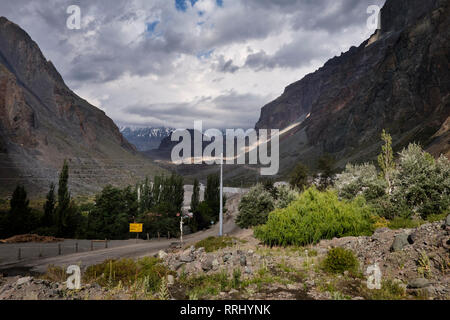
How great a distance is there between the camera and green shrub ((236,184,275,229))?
2944 cm

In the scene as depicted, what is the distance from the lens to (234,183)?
181000 millimetres

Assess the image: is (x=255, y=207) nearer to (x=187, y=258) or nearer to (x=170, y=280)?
(x=187, y=258)

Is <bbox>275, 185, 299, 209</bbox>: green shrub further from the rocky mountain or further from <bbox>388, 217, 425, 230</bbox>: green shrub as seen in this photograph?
the rocky mountain

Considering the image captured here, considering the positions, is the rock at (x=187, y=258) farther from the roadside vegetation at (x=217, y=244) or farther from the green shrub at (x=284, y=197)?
the green shrub at (x=284, y=197)

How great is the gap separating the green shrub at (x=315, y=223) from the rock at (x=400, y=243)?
4.95 m

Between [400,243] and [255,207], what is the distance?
17.9m

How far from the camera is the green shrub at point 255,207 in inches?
1159

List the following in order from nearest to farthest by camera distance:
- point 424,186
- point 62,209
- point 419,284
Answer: point 419,284
point 424,186
point 62,209

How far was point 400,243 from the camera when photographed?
12.6m

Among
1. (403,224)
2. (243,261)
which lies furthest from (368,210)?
(243,261)

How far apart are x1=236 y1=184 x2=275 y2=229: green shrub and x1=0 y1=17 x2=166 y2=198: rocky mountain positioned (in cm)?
7238
